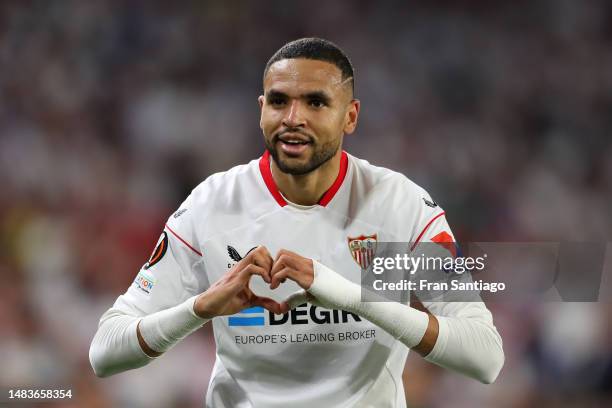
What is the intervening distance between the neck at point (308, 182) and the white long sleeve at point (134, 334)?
560 millimetres

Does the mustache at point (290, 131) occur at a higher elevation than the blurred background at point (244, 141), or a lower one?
lower

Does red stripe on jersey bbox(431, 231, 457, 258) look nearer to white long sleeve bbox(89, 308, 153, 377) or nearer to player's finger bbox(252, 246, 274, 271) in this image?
player's finger bbox(252, 246, 274, 271)

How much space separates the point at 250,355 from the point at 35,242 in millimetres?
3248

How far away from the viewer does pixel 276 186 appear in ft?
9.59

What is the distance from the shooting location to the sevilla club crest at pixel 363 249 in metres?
2.83

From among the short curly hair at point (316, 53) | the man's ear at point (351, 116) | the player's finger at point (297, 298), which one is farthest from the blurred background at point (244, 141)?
the short curly hair at point (316, 53)

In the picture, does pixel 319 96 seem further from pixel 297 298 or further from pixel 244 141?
pixel 244 141

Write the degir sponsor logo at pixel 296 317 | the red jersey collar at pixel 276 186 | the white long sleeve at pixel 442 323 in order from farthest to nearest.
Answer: the red jersey collar at pixel 276 186, the degir sponsor logo at pixel 296 317, the white long sleeve at pixel 442 323

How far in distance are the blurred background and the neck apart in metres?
2.24

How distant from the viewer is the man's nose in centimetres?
267

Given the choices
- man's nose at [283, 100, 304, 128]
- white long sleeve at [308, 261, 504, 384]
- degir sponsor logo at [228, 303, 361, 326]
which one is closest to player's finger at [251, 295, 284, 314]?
white long sleeve at [308, 261, 504, 384]

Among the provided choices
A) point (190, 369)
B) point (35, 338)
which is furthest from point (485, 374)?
point (35, 338)

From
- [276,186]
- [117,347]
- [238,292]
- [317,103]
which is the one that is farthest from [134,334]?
[317,103]

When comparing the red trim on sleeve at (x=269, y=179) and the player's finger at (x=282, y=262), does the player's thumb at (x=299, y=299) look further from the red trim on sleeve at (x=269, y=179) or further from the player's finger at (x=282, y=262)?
the red trim on sleeve at (x=269, y=179)
